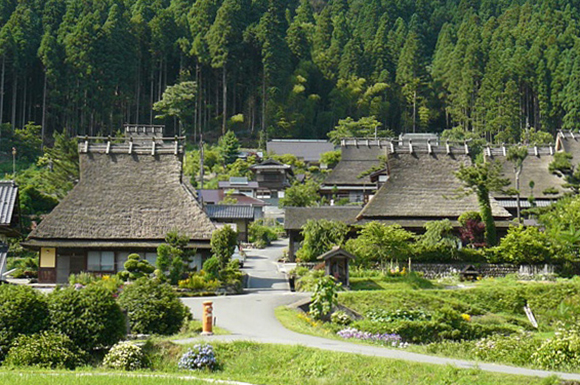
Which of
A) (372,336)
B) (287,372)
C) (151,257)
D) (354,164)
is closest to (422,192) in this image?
(151,257)

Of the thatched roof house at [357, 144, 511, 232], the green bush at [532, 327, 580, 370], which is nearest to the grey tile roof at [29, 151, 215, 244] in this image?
the thatched roof house at [357, 144, 511, 232]

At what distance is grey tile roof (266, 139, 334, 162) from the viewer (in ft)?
227

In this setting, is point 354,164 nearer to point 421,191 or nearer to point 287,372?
point 421,191

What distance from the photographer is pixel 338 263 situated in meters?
27.6

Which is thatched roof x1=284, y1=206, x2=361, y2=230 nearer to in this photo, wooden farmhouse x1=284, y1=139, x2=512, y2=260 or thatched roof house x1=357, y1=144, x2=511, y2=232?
wooden farmhouse x1=284, y1=139, x2=512, y2=260

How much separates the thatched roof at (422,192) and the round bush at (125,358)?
20.6 m

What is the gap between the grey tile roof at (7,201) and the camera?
22562mm

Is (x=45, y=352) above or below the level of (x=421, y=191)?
below

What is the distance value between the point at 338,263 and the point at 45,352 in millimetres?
14601

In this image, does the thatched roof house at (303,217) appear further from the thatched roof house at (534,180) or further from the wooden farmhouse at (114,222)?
the thatched roof house at (534,180)

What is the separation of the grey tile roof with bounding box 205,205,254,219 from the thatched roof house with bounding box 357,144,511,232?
10.7 meters

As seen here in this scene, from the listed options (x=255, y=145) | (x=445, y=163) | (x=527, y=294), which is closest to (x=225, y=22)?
(x=255, y=145)

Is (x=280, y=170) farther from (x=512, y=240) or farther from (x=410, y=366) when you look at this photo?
(x=410, y=366)

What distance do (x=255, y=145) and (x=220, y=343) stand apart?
5839 cm
